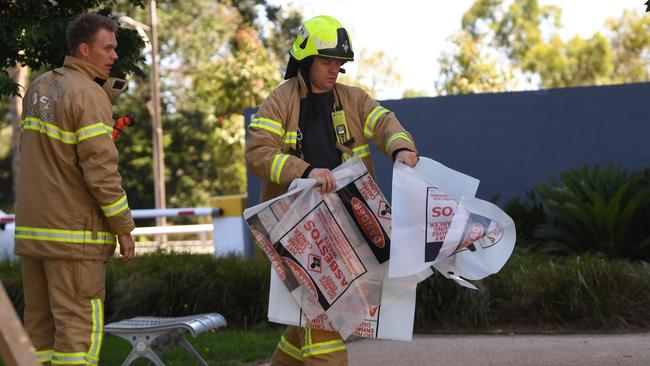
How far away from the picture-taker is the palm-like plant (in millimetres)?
10609

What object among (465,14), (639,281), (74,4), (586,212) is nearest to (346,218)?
(74,4)

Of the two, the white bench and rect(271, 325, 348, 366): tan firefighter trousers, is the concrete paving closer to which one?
the white bench

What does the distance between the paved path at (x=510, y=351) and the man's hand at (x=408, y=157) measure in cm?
230

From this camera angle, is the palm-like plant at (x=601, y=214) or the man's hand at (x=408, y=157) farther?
the palm-like plant at (x=601, y=214)

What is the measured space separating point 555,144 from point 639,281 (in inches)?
186

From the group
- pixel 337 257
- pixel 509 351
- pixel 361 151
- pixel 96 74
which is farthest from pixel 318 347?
pixel 509 351

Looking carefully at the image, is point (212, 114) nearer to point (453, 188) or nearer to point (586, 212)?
point (586, 212)

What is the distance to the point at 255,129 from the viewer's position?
523 centimetres

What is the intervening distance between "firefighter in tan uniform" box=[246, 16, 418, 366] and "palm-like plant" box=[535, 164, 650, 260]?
5685mm

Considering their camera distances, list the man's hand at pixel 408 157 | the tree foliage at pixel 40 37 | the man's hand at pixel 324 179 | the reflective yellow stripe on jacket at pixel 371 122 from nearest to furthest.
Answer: the man's hand at pixel 324 179 < the man's hand at pixel 408 157 < the reflective yellow stripe on jacket at pixel 371 122 < the tree foliage at pixel 40 37

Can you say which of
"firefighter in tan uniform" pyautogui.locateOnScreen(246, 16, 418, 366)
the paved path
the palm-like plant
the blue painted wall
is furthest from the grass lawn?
the blue painted wall

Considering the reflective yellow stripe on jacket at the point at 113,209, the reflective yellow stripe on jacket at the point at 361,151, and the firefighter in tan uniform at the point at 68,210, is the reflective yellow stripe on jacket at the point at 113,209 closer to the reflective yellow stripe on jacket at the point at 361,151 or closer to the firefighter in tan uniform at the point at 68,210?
the firefighter in tan uniform at the point at 68,210

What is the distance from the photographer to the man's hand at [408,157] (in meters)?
5.21

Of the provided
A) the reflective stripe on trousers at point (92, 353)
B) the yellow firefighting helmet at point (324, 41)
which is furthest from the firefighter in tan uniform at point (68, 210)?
the yellow firefighting helmet at point (324, 41)
